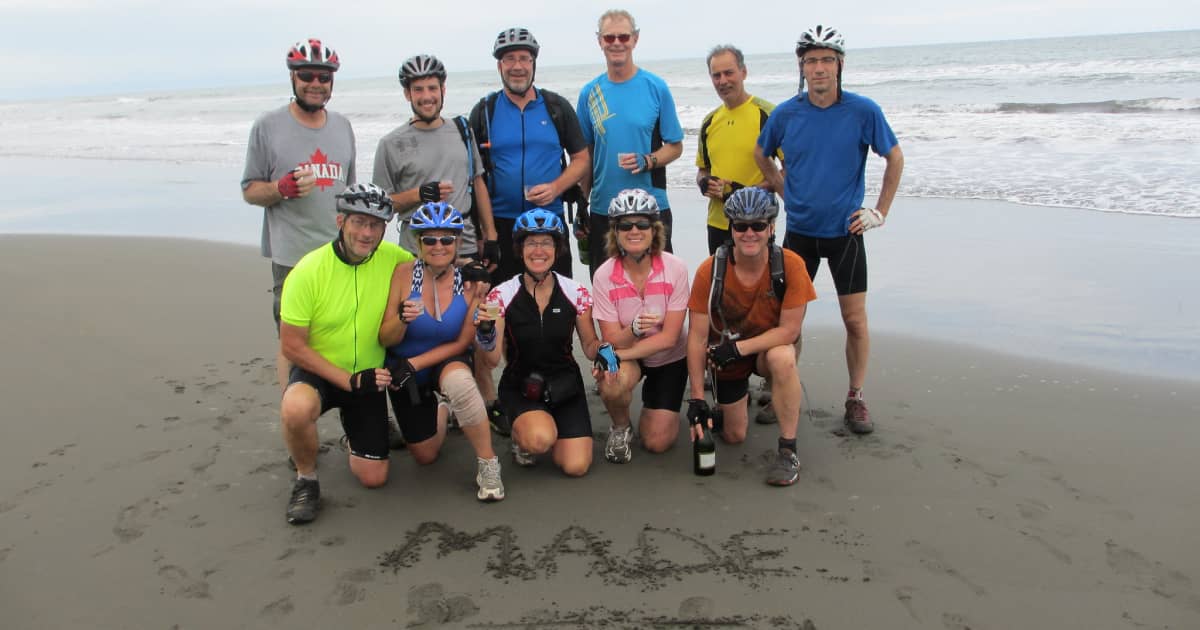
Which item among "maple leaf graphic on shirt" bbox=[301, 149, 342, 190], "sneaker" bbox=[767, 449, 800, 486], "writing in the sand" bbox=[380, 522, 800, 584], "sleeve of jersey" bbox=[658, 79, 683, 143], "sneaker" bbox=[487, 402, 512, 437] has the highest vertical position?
"sleeve of jersey" bbox=[658, 79, 683, 143]

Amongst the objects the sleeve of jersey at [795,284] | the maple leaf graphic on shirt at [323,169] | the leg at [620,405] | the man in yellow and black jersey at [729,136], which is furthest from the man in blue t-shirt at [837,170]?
the maple leaf graphic on shirt at [323,169]

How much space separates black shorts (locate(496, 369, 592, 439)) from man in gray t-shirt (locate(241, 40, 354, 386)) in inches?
44.4

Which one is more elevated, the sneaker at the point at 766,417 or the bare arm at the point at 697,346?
the bare arm at the point at 697,346

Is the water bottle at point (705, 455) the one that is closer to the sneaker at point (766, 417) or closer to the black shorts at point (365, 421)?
the sneaker at point (766, 417)

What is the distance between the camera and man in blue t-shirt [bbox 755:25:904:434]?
4633 millimetres

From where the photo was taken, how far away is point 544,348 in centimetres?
441

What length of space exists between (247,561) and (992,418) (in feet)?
12.8

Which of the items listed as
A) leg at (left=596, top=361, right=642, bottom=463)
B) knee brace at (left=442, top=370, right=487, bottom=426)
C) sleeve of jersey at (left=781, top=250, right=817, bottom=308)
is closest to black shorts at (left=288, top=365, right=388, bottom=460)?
knee brace at (left=442, top=370, right=487, bottom=426)

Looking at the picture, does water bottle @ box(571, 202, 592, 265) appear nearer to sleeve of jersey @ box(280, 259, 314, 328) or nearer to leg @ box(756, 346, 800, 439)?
leg @ box(756, 346, 800, 439)

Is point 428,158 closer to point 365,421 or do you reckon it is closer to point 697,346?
point 365,421

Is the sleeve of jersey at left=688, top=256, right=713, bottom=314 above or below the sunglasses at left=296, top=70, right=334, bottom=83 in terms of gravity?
below

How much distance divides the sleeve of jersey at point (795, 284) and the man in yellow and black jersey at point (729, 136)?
870 millimetres

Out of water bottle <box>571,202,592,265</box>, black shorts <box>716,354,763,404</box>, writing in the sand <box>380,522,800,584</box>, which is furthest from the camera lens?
water bottle <box>571,202,592,265</box>

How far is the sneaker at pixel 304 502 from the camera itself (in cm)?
386
